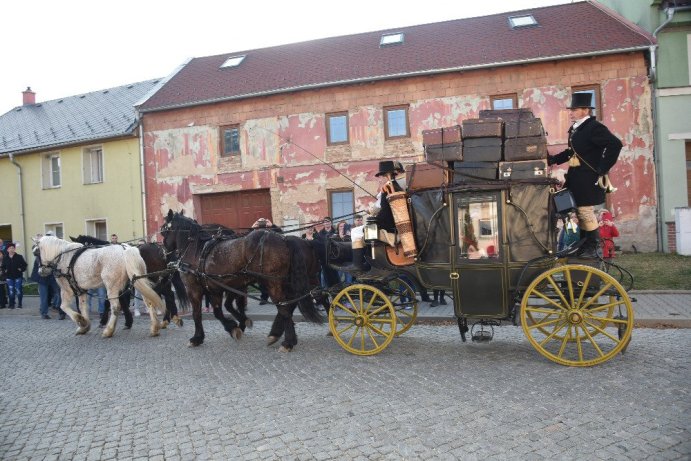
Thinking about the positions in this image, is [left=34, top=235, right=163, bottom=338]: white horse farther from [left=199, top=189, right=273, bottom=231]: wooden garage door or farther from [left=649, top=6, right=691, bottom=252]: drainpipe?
[left=649, top=6, right=691, bottom=252]: drainpipe

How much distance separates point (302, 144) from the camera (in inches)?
710

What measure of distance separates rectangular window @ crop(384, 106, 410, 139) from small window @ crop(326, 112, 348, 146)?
1346mm

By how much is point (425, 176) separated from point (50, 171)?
21.1 m

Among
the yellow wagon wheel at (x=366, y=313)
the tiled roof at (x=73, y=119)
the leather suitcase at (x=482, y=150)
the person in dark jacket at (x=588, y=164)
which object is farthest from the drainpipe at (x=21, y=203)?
the person in dark jacket at (x=588, y=164)

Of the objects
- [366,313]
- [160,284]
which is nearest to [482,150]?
[366,313]

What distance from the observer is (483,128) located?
19.0 feet

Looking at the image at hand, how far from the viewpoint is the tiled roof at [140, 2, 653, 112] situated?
15.9 meters

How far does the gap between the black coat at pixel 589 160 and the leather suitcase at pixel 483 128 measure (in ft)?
2.63

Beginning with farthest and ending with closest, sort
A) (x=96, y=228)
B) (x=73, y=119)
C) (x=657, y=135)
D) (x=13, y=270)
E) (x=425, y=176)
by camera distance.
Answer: (x=73, y=119) < (x=96, y=228) < (x=657, y=135) < (x=13, y=270) < (x=425, y=176)

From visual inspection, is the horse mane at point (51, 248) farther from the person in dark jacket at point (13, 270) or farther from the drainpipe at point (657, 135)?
the drainpipe at point (657, 135)

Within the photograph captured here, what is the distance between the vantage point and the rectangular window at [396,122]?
17203mm

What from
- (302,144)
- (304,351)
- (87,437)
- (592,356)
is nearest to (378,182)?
(302,144)

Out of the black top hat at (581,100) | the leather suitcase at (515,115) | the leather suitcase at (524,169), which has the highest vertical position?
the black top hat at (581,100)

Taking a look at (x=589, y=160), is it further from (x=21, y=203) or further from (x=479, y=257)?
(x=21, y=203)
